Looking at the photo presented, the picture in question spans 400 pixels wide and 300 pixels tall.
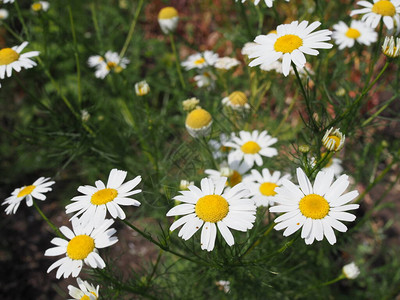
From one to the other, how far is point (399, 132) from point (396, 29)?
195 cm

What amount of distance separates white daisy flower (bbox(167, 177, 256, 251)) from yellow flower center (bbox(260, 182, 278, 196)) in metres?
0.40

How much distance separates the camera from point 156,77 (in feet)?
12.8

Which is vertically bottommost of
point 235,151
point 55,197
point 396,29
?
point 55,197

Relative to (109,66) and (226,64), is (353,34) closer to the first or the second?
(226,64)

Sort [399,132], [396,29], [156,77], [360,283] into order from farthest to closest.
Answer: [156,77] < [399,132] < [360,283] < [396,29]

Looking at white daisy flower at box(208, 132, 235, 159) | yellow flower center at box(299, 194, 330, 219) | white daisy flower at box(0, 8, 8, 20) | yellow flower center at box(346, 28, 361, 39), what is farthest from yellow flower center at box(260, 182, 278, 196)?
white daisy flower at box(0, 8, 8, 20)

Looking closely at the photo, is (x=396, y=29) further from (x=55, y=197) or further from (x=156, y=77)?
(x=55, y=197)

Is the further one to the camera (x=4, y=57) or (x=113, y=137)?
(x=113, y=137)

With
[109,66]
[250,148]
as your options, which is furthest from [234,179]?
[109,66]

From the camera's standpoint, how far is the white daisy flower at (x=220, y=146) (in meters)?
2.04

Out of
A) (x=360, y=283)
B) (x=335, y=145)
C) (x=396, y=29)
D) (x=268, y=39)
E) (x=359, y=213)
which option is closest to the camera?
(x=335, y=145)

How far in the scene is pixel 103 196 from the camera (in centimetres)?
130

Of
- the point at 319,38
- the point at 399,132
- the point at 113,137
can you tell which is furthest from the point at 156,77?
the point at 319,38

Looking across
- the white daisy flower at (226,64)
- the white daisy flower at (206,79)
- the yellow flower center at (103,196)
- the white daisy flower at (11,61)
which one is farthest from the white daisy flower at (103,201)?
the white daisy flower at (206,79)
